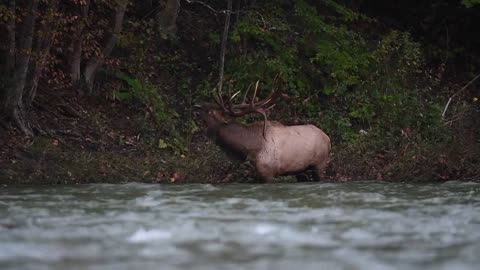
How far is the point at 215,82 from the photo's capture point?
16.2 meters

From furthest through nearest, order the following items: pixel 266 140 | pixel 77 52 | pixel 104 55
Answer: pixel 104 55 < pixel 77 52 < pixel 266 140

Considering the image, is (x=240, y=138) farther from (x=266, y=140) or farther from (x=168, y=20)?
(x=168, y=20)

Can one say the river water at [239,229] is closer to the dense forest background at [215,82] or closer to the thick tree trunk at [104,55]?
the dense forest background at [215,82]

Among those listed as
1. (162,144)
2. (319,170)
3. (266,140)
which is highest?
(266,140)

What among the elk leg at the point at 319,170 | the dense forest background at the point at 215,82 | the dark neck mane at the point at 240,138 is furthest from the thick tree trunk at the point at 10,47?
the elk leg at the point at 319,170

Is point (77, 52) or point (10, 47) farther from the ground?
point (10, 47)

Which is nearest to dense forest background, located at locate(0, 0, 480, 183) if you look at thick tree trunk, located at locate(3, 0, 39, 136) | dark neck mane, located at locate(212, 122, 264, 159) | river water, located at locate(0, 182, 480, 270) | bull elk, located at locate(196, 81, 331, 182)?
thick tree trunk, located at locate(3, 0, 39, 136)

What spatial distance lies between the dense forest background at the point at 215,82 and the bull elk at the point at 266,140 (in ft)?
1.50

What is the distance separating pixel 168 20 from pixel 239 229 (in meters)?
11.5

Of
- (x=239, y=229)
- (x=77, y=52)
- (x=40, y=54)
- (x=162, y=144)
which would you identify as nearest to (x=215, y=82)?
(x=162, y=144)

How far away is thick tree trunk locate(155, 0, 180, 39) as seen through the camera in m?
16.9

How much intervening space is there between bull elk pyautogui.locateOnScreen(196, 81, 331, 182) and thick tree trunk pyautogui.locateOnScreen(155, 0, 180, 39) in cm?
541

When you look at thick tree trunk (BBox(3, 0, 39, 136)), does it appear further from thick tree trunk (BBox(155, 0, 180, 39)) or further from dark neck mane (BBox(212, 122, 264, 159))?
thick tree trunk (BBox(155, 0, 180, 39))

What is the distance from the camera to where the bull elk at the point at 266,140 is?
38.3 feet
